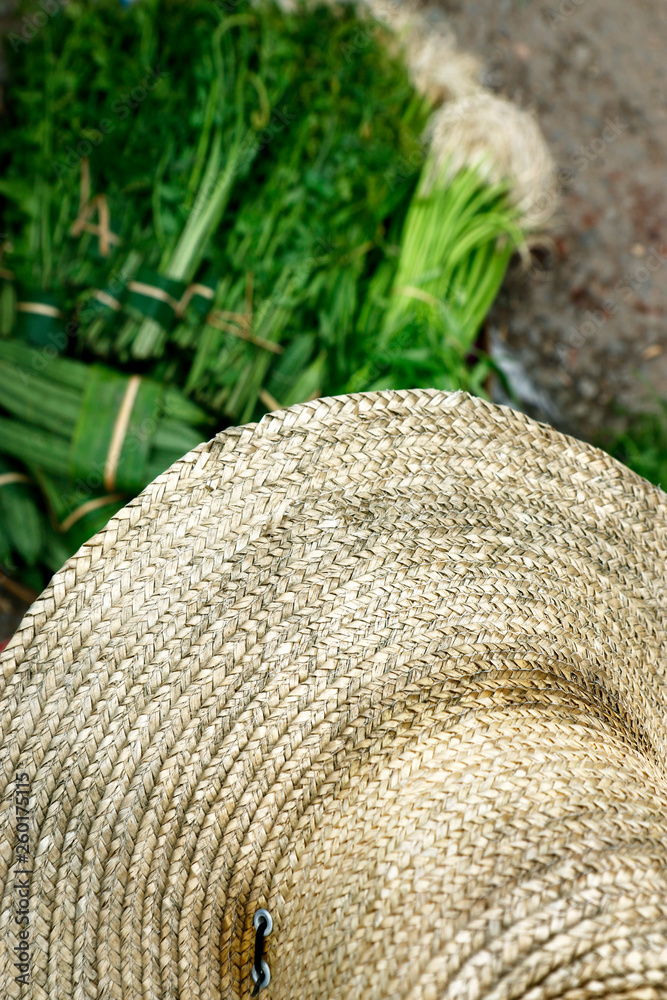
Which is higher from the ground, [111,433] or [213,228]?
[213,228]

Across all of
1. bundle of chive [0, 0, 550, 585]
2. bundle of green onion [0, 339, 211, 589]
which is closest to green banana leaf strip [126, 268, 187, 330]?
bundle of chive [0, 0, 550, 585]

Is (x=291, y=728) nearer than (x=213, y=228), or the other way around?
(x=291, y=728)

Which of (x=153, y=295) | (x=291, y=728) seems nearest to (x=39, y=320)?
(x=153, y=295)

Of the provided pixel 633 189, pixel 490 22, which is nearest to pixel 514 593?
pixel 633 189

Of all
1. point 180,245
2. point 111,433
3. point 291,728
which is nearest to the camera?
point 291,728

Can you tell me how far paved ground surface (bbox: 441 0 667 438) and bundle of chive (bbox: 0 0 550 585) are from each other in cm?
77

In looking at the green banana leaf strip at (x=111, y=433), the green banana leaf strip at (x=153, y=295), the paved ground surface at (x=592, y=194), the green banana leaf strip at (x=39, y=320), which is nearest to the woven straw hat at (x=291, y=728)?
the green banana leaf strip at (x=111, y=433)

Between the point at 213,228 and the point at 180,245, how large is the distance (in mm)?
90

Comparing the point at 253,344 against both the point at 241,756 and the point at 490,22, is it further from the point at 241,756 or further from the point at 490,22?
the point at 490,22

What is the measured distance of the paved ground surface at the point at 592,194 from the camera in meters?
2.52

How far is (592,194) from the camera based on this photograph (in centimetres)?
254

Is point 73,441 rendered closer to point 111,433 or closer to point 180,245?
point 111,433

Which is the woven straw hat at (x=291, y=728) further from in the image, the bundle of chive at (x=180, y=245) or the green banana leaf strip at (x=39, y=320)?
the green banana leaf strip at (x=39, y=320)

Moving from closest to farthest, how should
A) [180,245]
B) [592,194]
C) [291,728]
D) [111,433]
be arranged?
[291,728] → [111,433] → [180,245] → [592,194]
